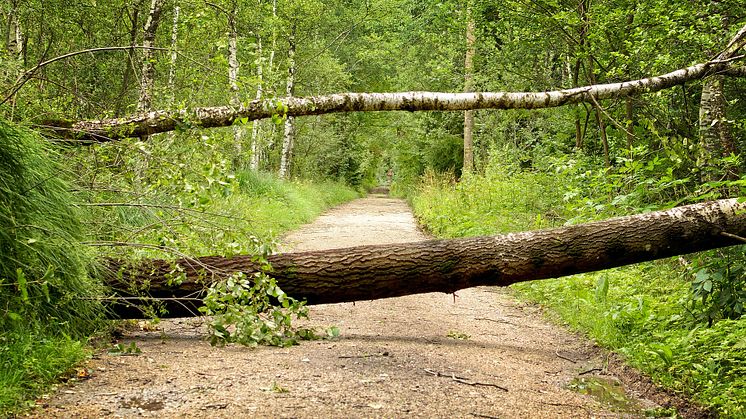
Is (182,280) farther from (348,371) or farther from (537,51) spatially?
(537,51)

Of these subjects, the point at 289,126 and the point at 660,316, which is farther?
the point at 289,126

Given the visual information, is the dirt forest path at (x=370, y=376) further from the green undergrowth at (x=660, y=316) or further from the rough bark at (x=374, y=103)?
the rough bark at (x=374, y=103)

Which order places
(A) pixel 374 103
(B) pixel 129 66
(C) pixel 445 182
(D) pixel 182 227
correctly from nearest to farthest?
(D) pixel 182 227
(A) pixel 374 103
(B) pixel 129 66
(C) pixel 445 182

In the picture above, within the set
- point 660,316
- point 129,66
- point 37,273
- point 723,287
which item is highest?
point 129,66

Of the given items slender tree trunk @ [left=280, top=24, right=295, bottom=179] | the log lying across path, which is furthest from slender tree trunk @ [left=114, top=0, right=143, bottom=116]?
slender tree trunk @ [left=280, top=24, right=295, bottom=179]

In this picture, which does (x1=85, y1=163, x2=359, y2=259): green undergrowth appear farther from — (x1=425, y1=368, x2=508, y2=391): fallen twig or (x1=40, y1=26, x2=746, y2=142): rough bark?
(x1=425, y1=368, x2=508, y2=391): fallen twig

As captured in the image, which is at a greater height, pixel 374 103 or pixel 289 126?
pixel 289 126

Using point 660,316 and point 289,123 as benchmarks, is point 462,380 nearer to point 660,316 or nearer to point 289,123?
point 660,316

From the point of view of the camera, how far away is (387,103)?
22.0ft

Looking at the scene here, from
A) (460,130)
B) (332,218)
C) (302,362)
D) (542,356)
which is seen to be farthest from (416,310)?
(460,130)

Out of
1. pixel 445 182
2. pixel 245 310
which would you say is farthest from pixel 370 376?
pixel 445 182

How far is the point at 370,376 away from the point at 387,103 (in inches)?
131

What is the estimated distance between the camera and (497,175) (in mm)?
14281

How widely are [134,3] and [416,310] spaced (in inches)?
357
